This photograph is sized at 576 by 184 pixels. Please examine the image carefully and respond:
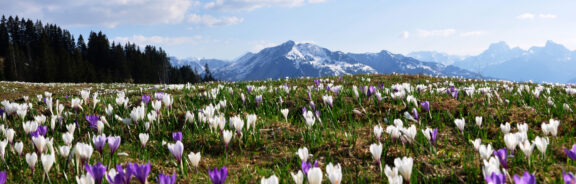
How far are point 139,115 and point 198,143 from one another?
90 centimetres

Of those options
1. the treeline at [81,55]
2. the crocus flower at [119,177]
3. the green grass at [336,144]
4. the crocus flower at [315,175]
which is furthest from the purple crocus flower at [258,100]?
the treeline at [81,55]

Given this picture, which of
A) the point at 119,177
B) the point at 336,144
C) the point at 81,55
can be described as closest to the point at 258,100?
the point at 336,144

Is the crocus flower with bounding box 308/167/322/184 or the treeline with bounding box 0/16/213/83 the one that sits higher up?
the treeline with bounding box 0/16/213/83

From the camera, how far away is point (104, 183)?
8.75 feet

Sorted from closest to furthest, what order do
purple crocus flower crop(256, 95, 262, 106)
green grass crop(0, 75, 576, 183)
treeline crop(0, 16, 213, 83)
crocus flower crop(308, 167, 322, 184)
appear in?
crocus flower crop(308, 167, 322, 184), green grass crop(0, 75, 576, 183), purple crocus flower crop(256, 95, 262, 106), treeline crop(0, 16, 213, 83)

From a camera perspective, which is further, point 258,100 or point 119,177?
point 258,100

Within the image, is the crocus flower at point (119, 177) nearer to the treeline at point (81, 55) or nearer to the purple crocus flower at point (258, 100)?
the purple crocus flower at point (258, 100)

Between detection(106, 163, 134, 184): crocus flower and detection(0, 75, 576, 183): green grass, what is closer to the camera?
detection(106, 163, 134, 184): crocus flower

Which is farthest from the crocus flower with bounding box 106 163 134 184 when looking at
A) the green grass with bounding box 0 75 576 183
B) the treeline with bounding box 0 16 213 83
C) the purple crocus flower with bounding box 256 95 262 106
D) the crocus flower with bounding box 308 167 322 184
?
the treeline with bounding box 0 16 213 83

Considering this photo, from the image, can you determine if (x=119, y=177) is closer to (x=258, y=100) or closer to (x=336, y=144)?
(x=336, y=144)

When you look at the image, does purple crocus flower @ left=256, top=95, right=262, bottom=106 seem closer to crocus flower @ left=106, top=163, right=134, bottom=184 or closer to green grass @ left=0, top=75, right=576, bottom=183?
green grass @ left=0, top=75, right=576, bottom=183

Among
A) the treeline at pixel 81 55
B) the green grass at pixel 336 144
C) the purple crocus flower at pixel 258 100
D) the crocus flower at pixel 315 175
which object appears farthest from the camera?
the treeline at pixel 81 55

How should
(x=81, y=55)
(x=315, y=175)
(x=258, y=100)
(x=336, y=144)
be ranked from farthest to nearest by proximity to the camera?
(x=81, y=55)
(x=258, y=100)
(x=336, y=144)
(x=315, y=175)

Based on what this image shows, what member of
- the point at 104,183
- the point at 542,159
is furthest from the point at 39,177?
the point at 542,159
